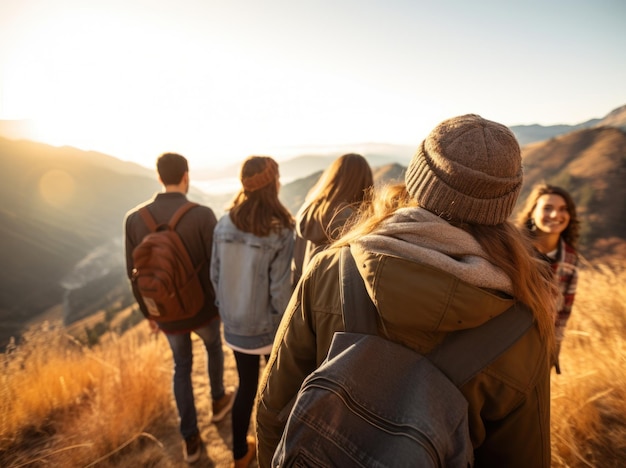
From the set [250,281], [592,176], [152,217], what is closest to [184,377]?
[250,281]

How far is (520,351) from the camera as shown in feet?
2.58

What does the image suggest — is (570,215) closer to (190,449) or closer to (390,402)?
(390,402)

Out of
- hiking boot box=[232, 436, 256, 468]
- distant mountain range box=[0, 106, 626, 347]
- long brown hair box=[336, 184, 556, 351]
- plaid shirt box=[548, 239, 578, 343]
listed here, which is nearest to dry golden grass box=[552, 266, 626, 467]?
plaid shirt box=[548, 239, 578, 343]

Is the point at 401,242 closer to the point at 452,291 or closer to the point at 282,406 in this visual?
the point at 452,291

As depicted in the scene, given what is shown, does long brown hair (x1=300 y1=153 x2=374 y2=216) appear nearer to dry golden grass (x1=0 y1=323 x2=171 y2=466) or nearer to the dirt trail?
the dirt trail

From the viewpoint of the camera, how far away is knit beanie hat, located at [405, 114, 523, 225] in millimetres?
811

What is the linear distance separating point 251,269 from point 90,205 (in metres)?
115

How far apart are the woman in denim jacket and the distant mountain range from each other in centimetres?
1906

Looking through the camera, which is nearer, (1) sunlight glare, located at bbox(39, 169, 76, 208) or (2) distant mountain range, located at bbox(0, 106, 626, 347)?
(2) distant mountain range, located at bbox(0, 106, 626, 347)

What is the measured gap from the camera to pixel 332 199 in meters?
1.98

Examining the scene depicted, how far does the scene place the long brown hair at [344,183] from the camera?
199 centimetres

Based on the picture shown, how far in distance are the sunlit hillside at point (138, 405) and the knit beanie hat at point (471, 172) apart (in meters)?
1.96

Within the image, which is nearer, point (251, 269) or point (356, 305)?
point (356, 305)

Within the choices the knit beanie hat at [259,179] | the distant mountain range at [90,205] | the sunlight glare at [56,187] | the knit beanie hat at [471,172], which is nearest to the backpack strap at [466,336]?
the knit beanie hat at [471,172]
